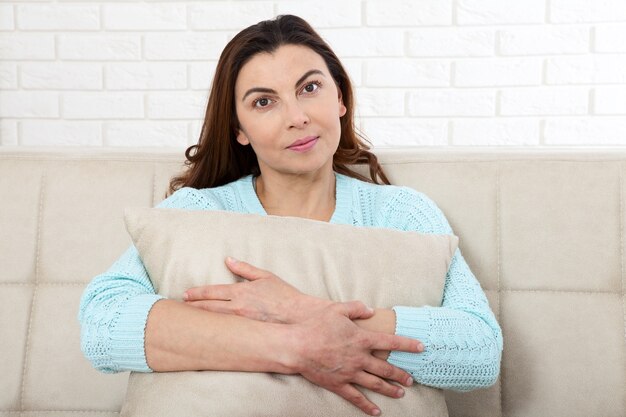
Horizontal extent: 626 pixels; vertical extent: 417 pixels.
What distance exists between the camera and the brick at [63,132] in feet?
8.89

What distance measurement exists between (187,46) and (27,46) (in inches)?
22.2

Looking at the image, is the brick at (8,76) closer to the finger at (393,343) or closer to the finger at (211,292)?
the finger at (211,292)

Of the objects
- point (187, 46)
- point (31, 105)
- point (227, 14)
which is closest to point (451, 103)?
point (227, 14)

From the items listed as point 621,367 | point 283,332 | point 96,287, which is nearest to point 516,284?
point 621,367

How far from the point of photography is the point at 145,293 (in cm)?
133

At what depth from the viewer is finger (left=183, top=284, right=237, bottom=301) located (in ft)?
4.09

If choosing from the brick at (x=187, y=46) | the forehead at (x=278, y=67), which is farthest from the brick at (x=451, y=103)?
the forehead at (x=278, y=67)

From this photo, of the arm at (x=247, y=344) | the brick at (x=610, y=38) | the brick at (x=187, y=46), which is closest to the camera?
the arm at (x=247, y=344)

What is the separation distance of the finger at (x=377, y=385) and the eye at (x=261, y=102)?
2.06 feet

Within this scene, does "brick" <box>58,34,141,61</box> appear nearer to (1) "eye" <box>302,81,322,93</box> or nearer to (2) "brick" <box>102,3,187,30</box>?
(2) "brick" <box>102,3,187,30</box>

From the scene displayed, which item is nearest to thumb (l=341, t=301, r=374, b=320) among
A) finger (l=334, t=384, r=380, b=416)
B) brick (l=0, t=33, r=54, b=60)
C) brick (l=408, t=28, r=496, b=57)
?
finger (l=334, t=384, r=380, b=416)

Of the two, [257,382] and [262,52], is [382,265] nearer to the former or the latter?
[257,382]

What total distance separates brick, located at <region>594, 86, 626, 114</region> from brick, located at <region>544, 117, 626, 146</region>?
27 millimetres

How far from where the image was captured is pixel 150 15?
266 centimetres
